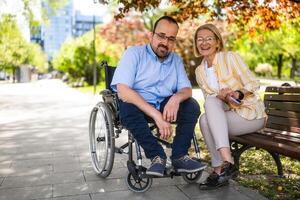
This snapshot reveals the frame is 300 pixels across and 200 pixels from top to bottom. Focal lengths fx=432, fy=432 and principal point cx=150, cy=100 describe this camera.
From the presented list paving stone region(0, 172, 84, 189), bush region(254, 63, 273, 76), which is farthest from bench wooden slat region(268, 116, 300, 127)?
bush region(254, 63, 273, 76)

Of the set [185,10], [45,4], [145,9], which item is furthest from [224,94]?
[45,4]

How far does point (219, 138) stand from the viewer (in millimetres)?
3691

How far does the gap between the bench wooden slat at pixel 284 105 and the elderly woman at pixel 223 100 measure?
398 mm

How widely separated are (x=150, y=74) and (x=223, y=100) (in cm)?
73

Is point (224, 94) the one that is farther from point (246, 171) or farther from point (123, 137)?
point (123, 137)

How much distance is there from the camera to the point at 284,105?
14.2 ft

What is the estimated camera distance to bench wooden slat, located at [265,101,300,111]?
13.6 feet

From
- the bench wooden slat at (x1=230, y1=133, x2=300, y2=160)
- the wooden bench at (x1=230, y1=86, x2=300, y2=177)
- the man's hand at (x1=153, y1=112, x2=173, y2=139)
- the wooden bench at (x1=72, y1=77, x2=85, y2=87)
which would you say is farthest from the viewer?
the wooden bench at (x1=72, y1=77, x2=85, y2=87)

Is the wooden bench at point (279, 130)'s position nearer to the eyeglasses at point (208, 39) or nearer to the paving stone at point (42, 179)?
the eyeglasses at point (208, 39)

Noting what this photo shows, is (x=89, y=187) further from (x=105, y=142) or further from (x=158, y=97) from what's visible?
(x=158, y=97)

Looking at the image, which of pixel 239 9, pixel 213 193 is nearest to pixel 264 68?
pixel 239 9

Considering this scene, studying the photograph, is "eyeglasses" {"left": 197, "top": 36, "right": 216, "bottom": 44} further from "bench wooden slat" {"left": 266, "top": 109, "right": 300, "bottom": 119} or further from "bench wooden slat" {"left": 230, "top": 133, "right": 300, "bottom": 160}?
"bench wooden slat" {"left": 266, "top": 109, "right": 300, "bottom": 119}

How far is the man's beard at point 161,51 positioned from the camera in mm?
4016

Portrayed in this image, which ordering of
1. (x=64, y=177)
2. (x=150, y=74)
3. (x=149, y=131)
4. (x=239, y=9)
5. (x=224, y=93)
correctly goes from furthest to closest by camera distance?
1. (x=239, y=9)
2. (x=64, y=177)
3. (x=150, y=74)
4. (x=224, y=93)
5. (x=149, y=131)
